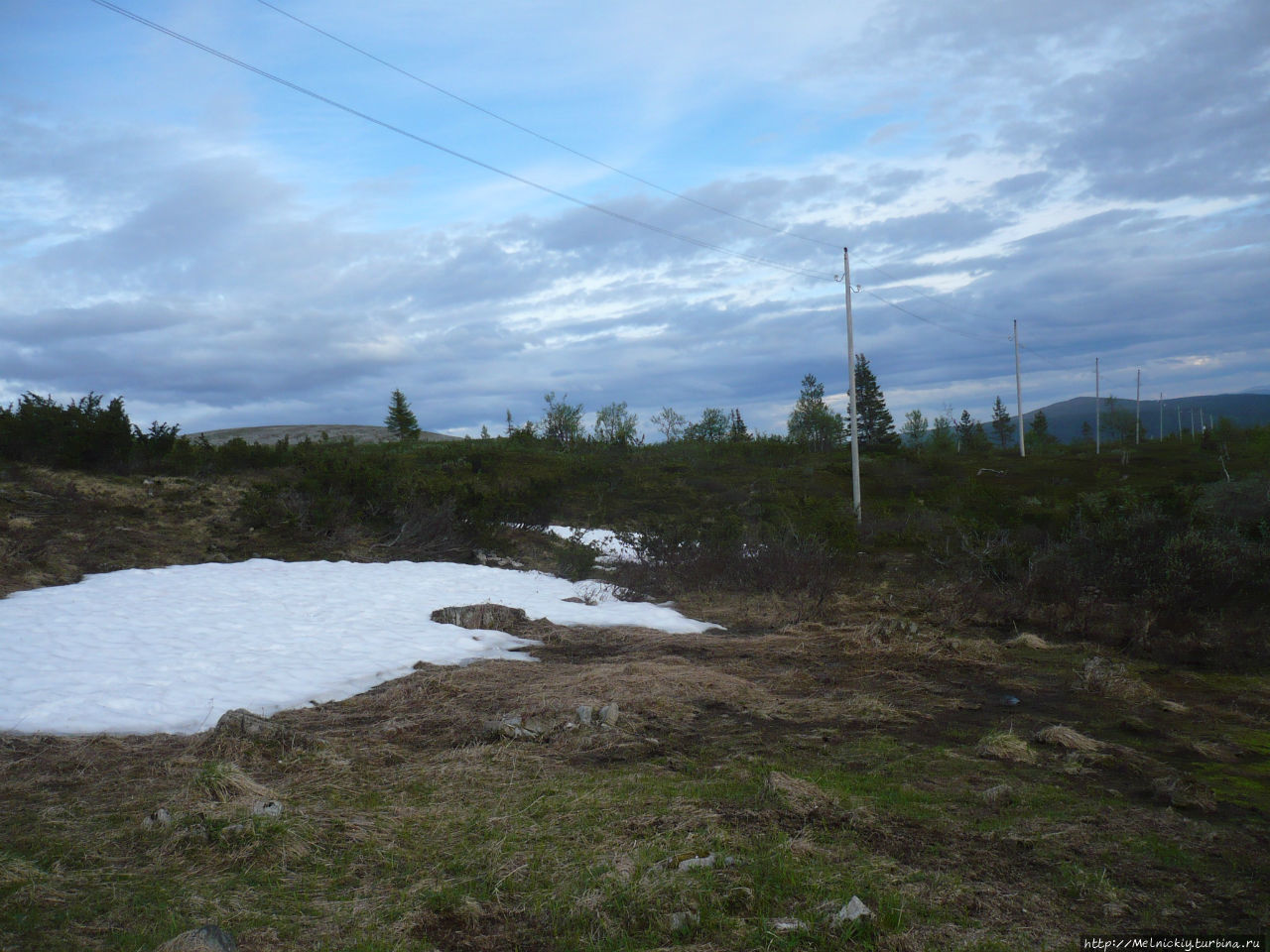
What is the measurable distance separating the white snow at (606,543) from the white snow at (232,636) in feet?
7.93

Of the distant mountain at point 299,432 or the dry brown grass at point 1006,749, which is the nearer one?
the dry brown grass at point 1006,749

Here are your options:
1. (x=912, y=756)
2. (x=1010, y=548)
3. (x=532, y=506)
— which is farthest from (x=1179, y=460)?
(x=912, y=756)

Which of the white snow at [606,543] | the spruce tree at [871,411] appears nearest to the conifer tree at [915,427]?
the spruce tree at [871,411]

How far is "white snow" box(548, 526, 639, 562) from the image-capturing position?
1590 cm

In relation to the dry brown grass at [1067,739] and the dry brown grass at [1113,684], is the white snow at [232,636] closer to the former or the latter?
the dry brown grass at [1113,684]

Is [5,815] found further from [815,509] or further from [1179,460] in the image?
[1179,460]

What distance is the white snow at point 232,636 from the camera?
243 inches

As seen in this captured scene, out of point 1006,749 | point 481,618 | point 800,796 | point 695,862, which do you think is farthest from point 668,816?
point 481,618

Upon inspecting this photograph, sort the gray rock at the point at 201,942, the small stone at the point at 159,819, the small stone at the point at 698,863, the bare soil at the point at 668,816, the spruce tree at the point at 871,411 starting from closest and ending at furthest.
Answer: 1. the gray rock at the point at 201,942
2. the bare soil at the point at 668,816
3. the small stone at the point at 698,863
4. the small stone at the point at 159,819
5. the spruce tree at the point at 871,411

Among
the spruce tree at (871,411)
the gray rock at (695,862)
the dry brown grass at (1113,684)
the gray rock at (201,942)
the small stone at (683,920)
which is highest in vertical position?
Result: the spruce tree at (871,411)

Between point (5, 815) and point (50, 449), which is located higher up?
point (50, 449)

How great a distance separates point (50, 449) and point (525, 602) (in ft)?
41.3

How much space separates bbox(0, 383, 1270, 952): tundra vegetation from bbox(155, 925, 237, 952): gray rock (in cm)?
7

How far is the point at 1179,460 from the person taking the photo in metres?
36.9
